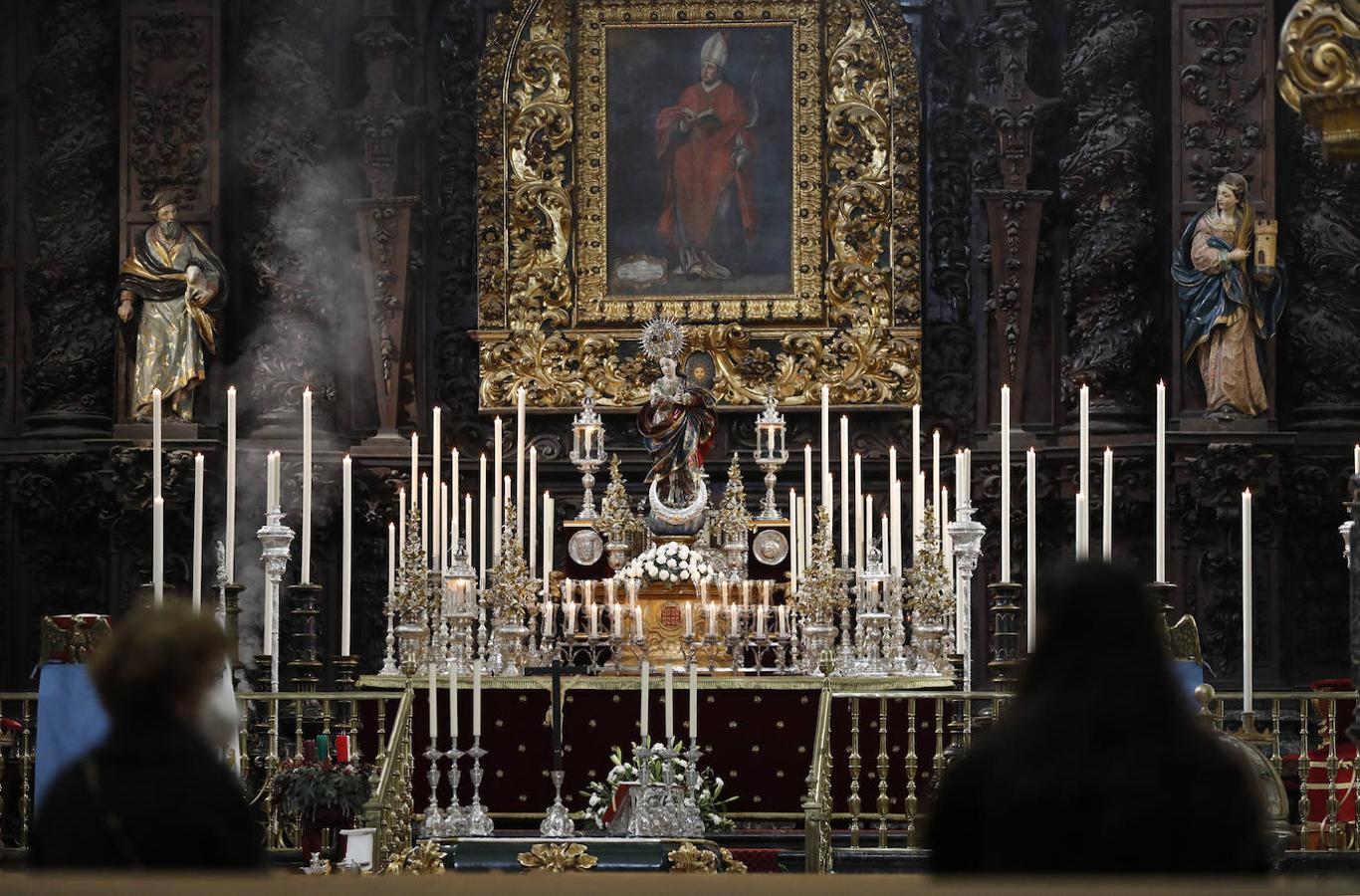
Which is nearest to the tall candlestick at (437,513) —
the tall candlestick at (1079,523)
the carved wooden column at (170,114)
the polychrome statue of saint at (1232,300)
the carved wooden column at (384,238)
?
the tall candlestick at (1079,523)

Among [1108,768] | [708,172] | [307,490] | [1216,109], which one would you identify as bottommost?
[1108,768]

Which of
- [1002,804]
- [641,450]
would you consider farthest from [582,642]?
[1002,804]

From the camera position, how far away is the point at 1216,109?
1522 cm

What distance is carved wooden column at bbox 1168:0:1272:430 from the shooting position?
15.2 m

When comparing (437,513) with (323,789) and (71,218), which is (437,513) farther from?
(71,218)

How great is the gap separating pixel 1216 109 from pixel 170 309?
6.81 metres

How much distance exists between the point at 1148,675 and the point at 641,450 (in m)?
12.5

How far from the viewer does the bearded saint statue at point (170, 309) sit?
612 inches

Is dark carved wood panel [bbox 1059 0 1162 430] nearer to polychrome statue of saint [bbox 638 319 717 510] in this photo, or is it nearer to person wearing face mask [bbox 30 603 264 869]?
polychrome statue of saint [bbox 638 319 717 510]

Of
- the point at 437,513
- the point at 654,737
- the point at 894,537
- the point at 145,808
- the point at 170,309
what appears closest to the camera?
the point at 145,808

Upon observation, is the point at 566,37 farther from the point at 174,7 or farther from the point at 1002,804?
the point at 1002,804

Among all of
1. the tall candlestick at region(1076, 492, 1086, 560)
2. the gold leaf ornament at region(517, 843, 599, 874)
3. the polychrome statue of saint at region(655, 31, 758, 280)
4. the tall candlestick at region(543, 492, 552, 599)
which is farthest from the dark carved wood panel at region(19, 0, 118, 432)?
the gold leaf ornament at region(517, 843, 599, 874)

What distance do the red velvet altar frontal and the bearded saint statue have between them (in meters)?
5.40

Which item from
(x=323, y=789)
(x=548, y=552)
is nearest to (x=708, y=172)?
(x=548, y=552)
